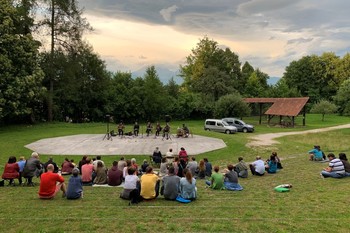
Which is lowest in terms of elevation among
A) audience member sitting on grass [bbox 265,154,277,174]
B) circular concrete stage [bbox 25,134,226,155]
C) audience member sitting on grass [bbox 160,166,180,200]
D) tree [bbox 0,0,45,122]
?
circular concrete stage [bbox 25,134,226,155]

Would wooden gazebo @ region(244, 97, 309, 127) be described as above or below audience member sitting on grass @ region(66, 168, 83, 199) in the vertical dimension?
above

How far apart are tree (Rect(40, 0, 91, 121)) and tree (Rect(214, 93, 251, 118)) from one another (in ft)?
77.6

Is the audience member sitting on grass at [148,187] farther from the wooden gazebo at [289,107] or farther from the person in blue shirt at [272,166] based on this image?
the wooden gazebo at [289,107]

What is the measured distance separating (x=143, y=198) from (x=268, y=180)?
6798 millimetres

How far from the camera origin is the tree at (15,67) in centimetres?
3247

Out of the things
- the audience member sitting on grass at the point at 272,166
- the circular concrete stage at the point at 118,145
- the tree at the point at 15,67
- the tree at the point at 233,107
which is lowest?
the circular concrete stage at the point at 118,145

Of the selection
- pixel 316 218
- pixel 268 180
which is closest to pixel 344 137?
pixel 268 180

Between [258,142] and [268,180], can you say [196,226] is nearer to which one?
[268,180]

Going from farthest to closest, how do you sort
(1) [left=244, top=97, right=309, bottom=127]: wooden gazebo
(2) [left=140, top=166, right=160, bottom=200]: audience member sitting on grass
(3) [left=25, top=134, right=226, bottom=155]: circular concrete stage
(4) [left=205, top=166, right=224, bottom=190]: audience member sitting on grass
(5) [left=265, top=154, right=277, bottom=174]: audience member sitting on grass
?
(1) [left=244, top=97, right=309, bottom=127]: wooden gazebo < (3) [left=25, top=134, right=226, bottom=155]: circular concrete stage < (5) [left=265, top=154, right=277, bottom=174]: audience member sitting on grass < (4) [left=205, top=166, right=224, bottom=190]: audience member sitting on grass < (2) [left=140, top=166, right=160, bottom=200]: audience member sitting on grass

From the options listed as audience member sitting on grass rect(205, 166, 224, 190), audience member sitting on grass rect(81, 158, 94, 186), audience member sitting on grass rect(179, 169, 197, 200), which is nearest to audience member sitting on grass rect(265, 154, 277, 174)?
Answer: audience member sitting on grass rect(205, 166, 224, 190)

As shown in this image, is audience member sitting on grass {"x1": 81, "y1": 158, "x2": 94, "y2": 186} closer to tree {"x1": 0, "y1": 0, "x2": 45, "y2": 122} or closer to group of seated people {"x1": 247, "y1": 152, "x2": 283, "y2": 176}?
group of seated people {"x1": 247, "y1": 152, "x2": 283, "y2": 176}

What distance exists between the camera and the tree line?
3431cm

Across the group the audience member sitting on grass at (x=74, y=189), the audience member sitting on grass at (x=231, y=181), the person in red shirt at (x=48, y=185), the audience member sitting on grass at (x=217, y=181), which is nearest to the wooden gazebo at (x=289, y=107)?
the audience member sitting on grass at (x=231, y=181)

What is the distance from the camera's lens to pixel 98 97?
170ft
